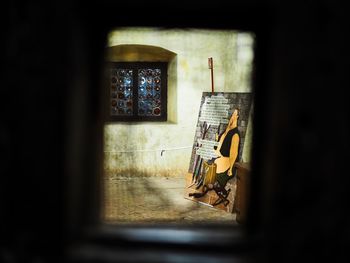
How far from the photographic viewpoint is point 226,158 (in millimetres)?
5469

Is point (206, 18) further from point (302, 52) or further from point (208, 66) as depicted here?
point (208, 66)

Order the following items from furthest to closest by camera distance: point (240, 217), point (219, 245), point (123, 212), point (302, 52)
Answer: point (123, 212)
point (240, 217)
point (219, 245)
point (302, 52)

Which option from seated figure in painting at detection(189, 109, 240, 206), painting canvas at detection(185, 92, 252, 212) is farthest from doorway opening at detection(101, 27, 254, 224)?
seated figure in painting at detection(189, 109, 240, 206)

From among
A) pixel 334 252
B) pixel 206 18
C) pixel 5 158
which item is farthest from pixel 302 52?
pixel 5 158

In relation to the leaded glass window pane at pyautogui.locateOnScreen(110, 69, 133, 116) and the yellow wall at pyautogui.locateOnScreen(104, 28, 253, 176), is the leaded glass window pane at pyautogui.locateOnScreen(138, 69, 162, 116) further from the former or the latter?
the yellow wall at pyautogui.locateOnScreen(104, 28, 253, 176)

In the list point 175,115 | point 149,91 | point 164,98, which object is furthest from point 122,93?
point 175,115

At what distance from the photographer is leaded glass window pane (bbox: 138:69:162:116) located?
7.99m

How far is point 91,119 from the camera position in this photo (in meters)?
1.29

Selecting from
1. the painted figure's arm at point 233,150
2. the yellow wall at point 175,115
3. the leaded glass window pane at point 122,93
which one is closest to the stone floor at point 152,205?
the yellow wall at point 175,115

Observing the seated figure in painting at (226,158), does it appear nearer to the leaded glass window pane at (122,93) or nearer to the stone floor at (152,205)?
the stone floor at (152,205)

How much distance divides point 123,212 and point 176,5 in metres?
4.48

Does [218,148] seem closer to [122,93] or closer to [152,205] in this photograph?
[152,205]

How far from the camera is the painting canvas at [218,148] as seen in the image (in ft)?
17.5

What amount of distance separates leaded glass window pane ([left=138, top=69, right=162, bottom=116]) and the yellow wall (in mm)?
390
